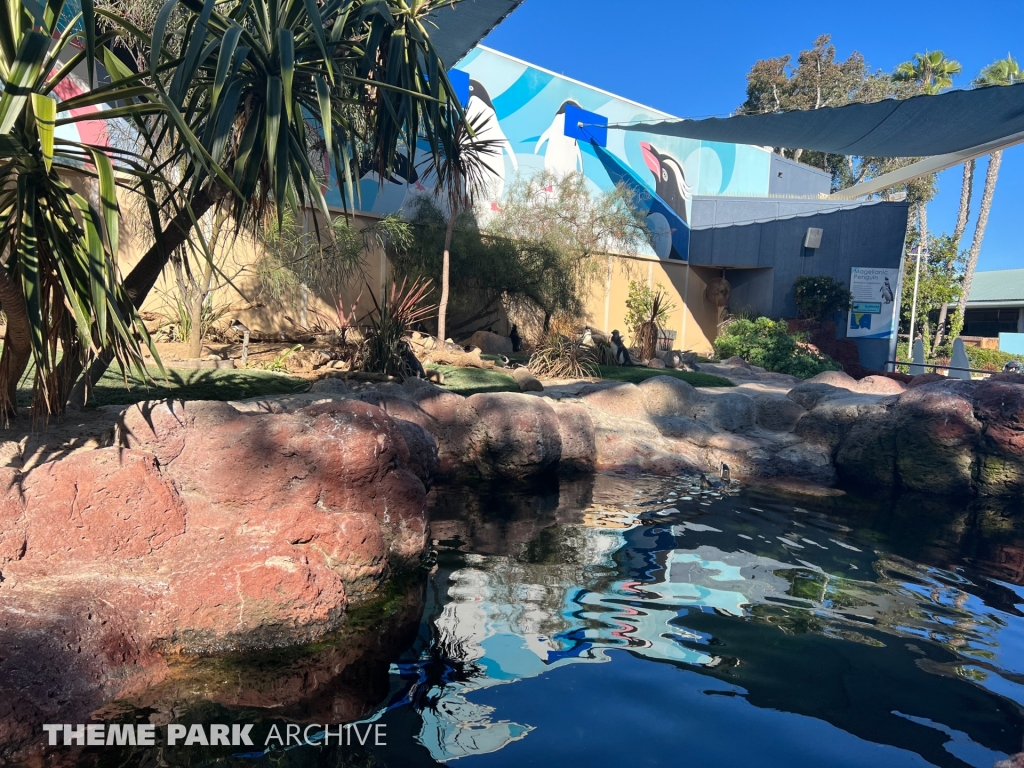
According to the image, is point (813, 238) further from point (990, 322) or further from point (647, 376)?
point (990, 322)

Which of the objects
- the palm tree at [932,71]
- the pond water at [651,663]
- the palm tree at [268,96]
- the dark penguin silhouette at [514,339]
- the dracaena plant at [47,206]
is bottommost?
the pond water at [651,663]

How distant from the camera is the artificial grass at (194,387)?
478 cm

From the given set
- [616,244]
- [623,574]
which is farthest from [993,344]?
[623,574]

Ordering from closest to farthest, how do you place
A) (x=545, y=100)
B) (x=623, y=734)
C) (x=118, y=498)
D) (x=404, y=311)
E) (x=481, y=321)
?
(x=623, y=734) → (x=118, y=498) → (x=404, y=311) → (x=481, y=321) → (x=545, y=100)

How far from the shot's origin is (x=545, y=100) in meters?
15.9

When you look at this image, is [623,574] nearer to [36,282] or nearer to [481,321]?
[36,282]

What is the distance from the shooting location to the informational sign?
1702cm

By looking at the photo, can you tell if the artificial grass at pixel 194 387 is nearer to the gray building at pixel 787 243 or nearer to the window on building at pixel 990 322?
the gray building at pixel 787 243

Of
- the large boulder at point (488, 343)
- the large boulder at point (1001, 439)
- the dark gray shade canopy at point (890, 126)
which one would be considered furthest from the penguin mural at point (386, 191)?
the large boulder at point (1001, 439)

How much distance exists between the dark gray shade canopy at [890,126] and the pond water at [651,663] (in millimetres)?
5813

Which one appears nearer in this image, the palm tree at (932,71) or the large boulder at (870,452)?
the large boulder at (870,452)

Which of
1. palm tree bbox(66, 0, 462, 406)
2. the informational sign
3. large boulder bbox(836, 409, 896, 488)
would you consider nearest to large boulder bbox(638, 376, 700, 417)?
large boulder bbox(836, 409, 896, 488)

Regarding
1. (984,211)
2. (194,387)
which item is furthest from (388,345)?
(984,211)

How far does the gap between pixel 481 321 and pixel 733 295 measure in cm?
831
